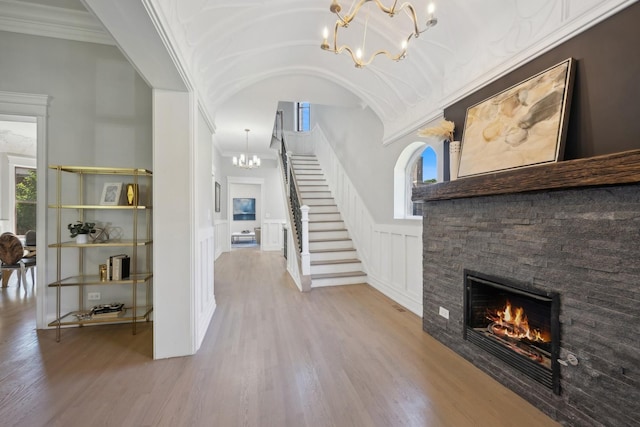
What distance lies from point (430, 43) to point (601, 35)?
4.53 ft

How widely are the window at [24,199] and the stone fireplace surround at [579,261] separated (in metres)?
8.74

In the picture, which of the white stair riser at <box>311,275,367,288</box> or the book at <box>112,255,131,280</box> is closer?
the book at <box>112,255,131,280</box>

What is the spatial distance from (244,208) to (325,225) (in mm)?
6939

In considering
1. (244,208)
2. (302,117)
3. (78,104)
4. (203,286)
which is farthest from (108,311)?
(244,208)

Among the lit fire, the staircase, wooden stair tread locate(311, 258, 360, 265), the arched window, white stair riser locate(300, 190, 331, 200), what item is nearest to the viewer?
the lit fire

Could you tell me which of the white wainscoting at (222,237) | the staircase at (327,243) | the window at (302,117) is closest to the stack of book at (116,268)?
the staircase at (327,243)

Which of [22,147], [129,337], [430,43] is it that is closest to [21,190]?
[22,147]

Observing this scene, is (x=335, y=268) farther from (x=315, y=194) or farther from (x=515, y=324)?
(x=515, y=324)

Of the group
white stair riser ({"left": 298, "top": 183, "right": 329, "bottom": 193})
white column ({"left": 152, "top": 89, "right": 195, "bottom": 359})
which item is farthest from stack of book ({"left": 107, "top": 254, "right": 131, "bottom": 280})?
white stair riser ({"left": 298, "top": 183, "right": 329, "bottom": 193})

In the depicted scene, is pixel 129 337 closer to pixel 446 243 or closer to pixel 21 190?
pixel 446 243

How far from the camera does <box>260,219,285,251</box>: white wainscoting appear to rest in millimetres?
8570

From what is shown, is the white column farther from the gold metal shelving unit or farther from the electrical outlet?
the electrical outlet

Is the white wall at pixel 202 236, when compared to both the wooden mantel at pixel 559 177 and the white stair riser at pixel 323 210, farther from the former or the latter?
the white stair riser at pixel 323 210

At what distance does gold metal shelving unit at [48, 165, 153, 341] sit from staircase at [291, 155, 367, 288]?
7.96 ft
